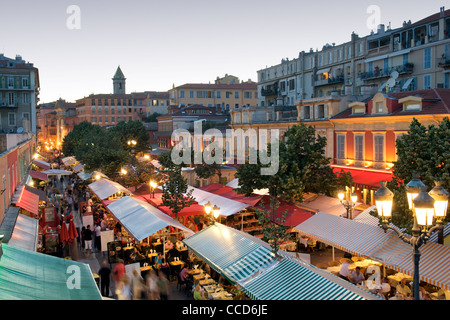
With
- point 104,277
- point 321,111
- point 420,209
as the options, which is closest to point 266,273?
point 420,209

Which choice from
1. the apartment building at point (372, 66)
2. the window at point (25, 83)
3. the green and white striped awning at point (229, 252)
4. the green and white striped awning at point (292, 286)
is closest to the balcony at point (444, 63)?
the apartment building at point (372, 66)

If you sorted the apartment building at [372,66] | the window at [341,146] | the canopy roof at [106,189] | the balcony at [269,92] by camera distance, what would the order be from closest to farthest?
1. the canopy roof at [106,189]
2. the window at [341,146]
3. the apartment building at [372,66]
4. the balcony at [269,92]

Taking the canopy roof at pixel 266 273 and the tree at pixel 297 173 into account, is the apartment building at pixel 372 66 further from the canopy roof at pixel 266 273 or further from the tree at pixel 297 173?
the canopy roof at pixel 266 273

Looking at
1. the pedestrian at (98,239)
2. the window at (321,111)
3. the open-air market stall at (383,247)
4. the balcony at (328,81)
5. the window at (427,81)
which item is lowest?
the pedestrian at (98,239)

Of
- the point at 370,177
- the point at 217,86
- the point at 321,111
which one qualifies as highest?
the point at 217,86

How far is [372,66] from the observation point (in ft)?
148

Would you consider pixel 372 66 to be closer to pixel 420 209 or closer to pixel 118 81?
pixel 420 209

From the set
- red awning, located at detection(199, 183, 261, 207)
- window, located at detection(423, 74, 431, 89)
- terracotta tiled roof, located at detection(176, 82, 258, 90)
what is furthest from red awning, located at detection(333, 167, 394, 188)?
terracotta tiled roof, located at detection(176, 82, 258, 90)

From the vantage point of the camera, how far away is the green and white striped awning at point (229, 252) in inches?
462

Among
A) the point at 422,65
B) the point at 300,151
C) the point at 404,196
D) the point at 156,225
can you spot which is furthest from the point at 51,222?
the point at 422,65

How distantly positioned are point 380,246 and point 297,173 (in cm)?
837

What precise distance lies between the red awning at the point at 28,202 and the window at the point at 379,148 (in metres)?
18.8

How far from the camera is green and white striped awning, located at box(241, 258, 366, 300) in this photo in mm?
9344
